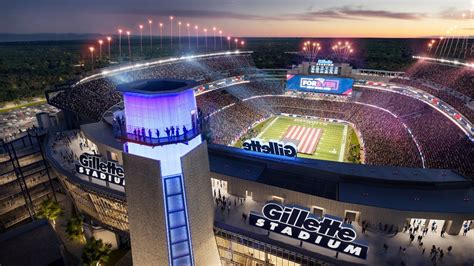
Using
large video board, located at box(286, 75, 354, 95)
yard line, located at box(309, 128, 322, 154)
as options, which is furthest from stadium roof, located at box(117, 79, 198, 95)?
large video board, located at box(286, 75, 354, 95)

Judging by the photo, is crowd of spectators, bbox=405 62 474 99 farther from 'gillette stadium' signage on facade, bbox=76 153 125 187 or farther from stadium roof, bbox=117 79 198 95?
'gillette stadium' signage on facade, bbox=76 153 125 187

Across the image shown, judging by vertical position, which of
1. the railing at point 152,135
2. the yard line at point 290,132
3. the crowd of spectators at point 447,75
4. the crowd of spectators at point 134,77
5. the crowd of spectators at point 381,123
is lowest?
the yard line at point 290,132

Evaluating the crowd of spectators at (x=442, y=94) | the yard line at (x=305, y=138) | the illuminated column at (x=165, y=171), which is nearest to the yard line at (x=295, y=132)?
the yard line at (x=305, y=138)

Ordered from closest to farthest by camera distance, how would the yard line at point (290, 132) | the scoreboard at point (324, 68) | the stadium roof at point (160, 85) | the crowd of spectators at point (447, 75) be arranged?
the stadium roof at point (160, 85), the crowd of spectators at point (447, 75), the yard line at point (290, 132), the scoreboard at point (324, 68)

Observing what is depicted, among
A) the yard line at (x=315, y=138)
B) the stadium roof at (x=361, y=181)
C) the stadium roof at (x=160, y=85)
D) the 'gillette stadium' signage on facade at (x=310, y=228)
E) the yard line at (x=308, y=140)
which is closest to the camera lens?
the stadium roof at (x=160, y=85)

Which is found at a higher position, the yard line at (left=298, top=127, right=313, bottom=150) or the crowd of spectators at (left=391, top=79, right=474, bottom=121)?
the crowd of spectators at (left=391, top=79, right=474, bottom=121)

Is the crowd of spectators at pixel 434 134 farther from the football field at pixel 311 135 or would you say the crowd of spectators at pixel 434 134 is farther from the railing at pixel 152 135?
the railing at pixel 152 135
